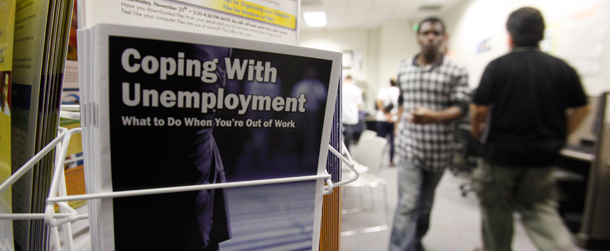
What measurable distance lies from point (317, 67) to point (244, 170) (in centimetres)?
14

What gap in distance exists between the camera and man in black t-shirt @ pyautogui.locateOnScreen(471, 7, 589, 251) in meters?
1.24

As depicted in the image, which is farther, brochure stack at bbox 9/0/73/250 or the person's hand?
the person's hand

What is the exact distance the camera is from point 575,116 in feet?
4.22

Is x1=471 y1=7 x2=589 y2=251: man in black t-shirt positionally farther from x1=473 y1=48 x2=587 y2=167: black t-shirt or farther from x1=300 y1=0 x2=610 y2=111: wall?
x1=300 y1=0 x2=610 y2=111: wall

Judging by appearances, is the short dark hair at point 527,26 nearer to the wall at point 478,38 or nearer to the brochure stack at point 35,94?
the brochure stack at point 35,94

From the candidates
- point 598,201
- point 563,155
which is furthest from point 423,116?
point 563,155

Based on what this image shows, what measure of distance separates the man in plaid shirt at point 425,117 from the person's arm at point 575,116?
1.35 ft

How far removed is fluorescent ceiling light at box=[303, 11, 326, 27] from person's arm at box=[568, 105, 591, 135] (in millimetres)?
4663

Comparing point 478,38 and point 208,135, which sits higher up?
point 478,38

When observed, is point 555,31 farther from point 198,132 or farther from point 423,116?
point 198,132

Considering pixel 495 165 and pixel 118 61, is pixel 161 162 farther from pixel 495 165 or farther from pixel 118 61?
pixel 495 165

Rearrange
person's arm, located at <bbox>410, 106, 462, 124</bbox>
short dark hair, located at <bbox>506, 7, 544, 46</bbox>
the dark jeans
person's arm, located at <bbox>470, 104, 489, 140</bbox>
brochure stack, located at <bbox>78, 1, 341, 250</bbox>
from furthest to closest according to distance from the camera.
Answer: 1. the dark jeans
2. person's arm, located at <bbox>470, 104, 489, 140</bbox>
3. person's arm, located at <bbox>410, 106, 462, 124</bbox>
4. short dark hair, located at <bbox>506, 7, 544, 46</bbox>
5. brochure stack, located at <bbox>78, 1, 341, 250</bbox>

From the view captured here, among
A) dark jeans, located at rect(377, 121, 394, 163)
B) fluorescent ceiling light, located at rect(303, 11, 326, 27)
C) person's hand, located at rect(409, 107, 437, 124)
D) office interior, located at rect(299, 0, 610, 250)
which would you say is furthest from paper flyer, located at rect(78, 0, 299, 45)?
fluorescent ceiling light, located at rect(303, 11, 326, 27)

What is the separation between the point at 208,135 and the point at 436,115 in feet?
4.24
